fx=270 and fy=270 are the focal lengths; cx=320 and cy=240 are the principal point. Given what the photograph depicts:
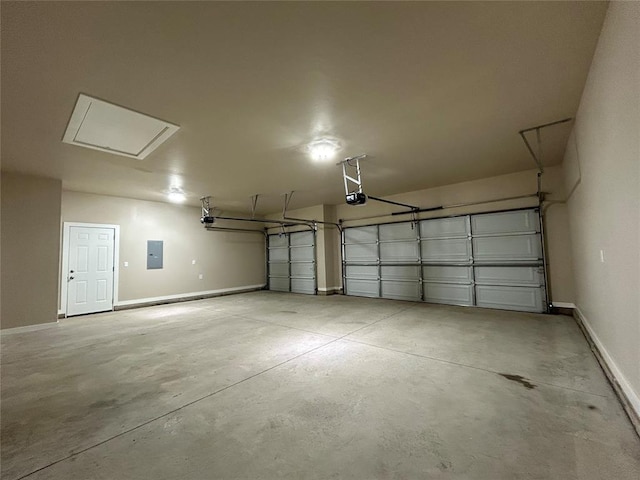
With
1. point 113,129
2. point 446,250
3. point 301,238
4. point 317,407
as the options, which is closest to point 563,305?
point 446,250

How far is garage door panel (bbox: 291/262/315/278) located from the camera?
28.9 ft

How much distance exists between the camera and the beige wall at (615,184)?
1642mm

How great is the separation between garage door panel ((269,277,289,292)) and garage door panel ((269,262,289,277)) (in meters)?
0.14

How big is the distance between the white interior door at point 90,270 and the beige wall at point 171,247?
24cm

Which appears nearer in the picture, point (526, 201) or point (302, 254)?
point (526, 201)

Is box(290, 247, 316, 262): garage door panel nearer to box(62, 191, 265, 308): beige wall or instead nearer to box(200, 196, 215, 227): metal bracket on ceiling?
box(62, 191, 265, 308): beige wall

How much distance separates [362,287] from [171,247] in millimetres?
5662

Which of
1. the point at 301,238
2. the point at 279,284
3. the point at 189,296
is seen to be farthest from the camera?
the point at 279,284

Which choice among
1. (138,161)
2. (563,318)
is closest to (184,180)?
(138,161)

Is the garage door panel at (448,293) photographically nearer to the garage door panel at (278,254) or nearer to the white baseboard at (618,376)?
the white baseboard at (618,376)

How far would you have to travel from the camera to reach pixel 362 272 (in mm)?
7945

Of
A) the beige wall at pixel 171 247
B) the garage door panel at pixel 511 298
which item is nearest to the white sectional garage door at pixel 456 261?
the garage door panel at pixel 511 298

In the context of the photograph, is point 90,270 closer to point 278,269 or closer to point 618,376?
point 278,269

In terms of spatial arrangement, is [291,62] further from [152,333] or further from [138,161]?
[152,333]
